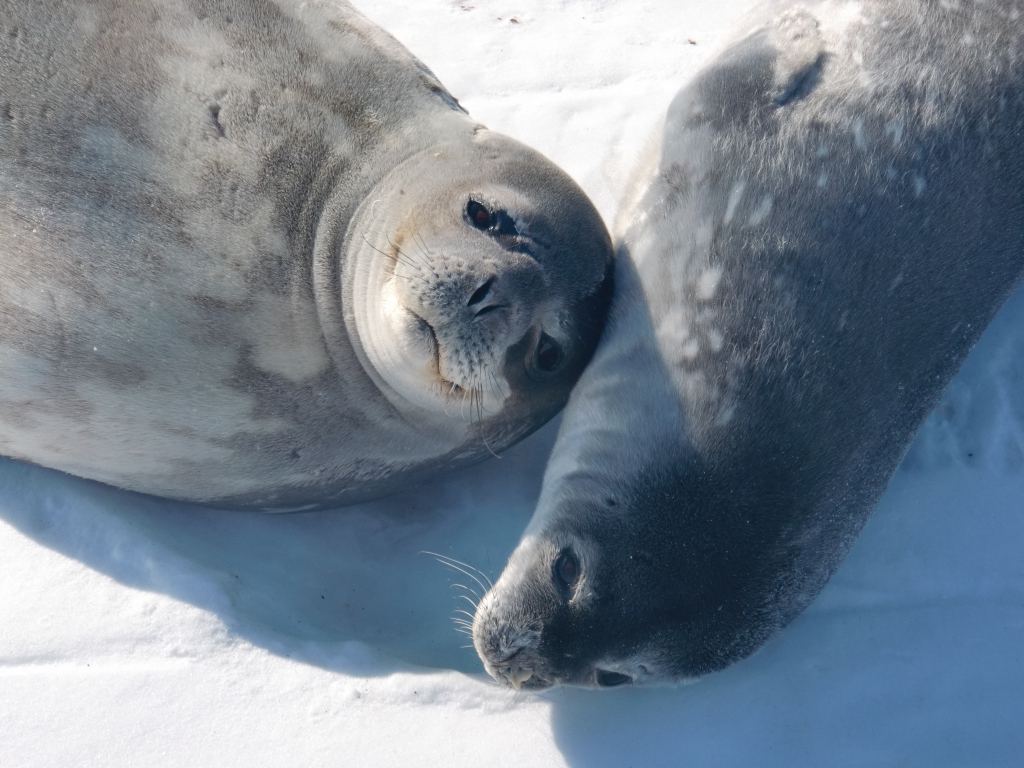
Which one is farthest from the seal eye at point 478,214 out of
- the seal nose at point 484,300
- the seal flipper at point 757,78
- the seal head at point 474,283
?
the seal flipper at point 757,78

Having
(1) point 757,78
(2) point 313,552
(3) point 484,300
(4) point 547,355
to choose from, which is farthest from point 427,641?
(1) point 757,78

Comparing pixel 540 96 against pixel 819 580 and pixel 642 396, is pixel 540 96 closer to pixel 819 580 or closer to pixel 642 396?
pixel 642 396

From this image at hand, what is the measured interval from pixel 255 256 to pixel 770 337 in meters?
1.49

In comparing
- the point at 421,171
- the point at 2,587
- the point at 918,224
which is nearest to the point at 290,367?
the point at 421,171

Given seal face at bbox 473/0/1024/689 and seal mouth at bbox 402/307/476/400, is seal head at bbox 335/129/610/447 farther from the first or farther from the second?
seal face at bbox 473/0/1024/689

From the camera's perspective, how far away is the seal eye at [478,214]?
245 cm

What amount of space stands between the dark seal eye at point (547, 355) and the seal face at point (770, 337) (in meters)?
0.14

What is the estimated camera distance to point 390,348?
7.87 ft

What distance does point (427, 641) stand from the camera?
2729 millimetres

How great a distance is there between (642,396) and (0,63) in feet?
6.59

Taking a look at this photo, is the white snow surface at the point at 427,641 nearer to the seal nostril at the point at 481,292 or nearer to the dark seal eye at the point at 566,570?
the dark seal eye at the point at 566,570

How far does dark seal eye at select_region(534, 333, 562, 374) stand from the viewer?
2602 millimetres

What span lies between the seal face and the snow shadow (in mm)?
404

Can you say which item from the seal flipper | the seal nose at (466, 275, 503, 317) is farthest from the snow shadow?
the seal flipper
